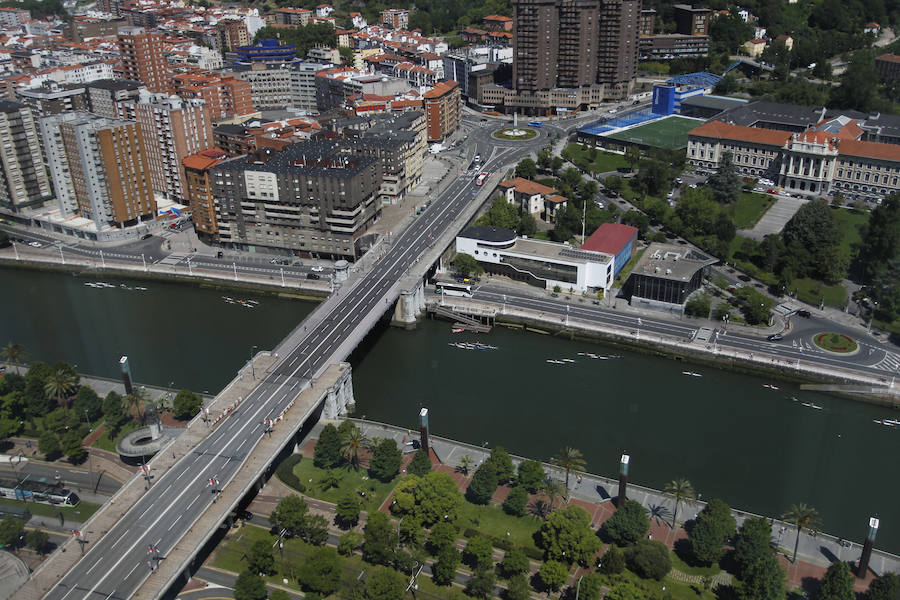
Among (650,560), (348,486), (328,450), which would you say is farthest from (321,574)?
(650,560)

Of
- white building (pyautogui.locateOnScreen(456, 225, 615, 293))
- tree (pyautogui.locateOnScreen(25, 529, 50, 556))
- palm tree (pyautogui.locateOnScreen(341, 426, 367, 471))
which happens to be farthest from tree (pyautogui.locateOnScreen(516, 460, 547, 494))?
white building (pyautogui.locateOnScreen(456, 225, 615, 293))

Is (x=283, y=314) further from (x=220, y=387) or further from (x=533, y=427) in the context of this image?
(x=533, y=427)

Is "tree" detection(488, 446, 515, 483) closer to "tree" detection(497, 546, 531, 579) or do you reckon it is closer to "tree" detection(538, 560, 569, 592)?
"tree" detection(497, 546, 531, 579)

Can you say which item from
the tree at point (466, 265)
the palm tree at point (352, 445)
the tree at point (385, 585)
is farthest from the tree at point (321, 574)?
the tree at point (466, 265)

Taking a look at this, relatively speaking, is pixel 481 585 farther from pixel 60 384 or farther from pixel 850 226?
pixel 850 226

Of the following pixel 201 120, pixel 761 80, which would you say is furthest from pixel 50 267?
pixel 761 80
